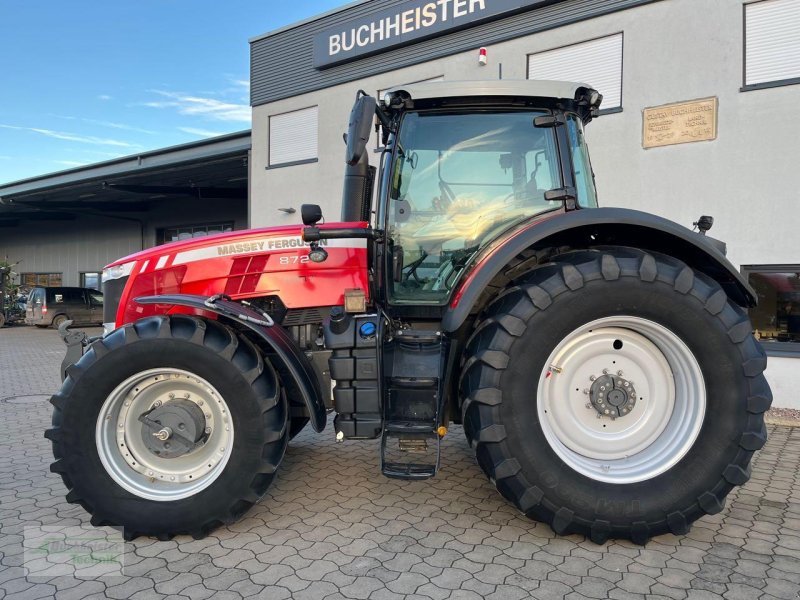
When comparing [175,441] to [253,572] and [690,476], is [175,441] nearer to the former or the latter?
[253,572]

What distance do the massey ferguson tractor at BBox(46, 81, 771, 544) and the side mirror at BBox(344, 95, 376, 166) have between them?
0.01m

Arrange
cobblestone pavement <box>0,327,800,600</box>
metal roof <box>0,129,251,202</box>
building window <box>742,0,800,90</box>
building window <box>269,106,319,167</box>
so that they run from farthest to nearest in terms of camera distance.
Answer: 1. metal roof <box>0,129,251,202</box>
2. building window <box>269,106,319,167</box>
3. building window <box>742,0,800,90</box>
4. cobblestone pavement <box>0,327,800,600</box>

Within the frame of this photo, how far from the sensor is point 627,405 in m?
3.01

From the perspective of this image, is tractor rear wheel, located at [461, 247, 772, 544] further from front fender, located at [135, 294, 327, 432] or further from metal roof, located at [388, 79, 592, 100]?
metal roof, located at [388, 79, 592, 100]

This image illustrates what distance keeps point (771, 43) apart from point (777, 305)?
3076 mm

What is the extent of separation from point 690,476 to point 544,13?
292 inches

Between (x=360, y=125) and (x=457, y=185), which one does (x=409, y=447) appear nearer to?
(x=457, y=185)

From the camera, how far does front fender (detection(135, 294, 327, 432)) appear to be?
3014 millimetres

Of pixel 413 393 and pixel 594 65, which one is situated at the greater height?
pixel 594 65

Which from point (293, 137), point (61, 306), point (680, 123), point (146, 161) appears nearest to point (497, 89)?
point (680, 123)

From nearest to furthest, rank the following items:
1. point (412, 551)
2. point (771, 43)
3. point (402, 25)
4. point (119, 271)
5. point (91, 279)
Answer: point (412, 551), point (119, 271), point (771, 43), point (402, 25), point (91, 279)

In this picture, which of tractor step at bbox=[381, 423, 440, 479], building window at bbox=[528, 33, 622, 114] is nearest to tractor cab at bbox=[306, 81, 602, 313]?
tractor step at bbox=[381, 423, 440, 479]

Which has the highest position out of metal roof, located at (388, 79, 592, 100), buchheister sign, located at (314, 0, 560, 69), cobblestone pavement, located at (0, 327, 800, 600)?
buchheister sign, located at (314, 0, 560, 69)

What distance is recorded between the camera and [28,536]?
3.00 m
